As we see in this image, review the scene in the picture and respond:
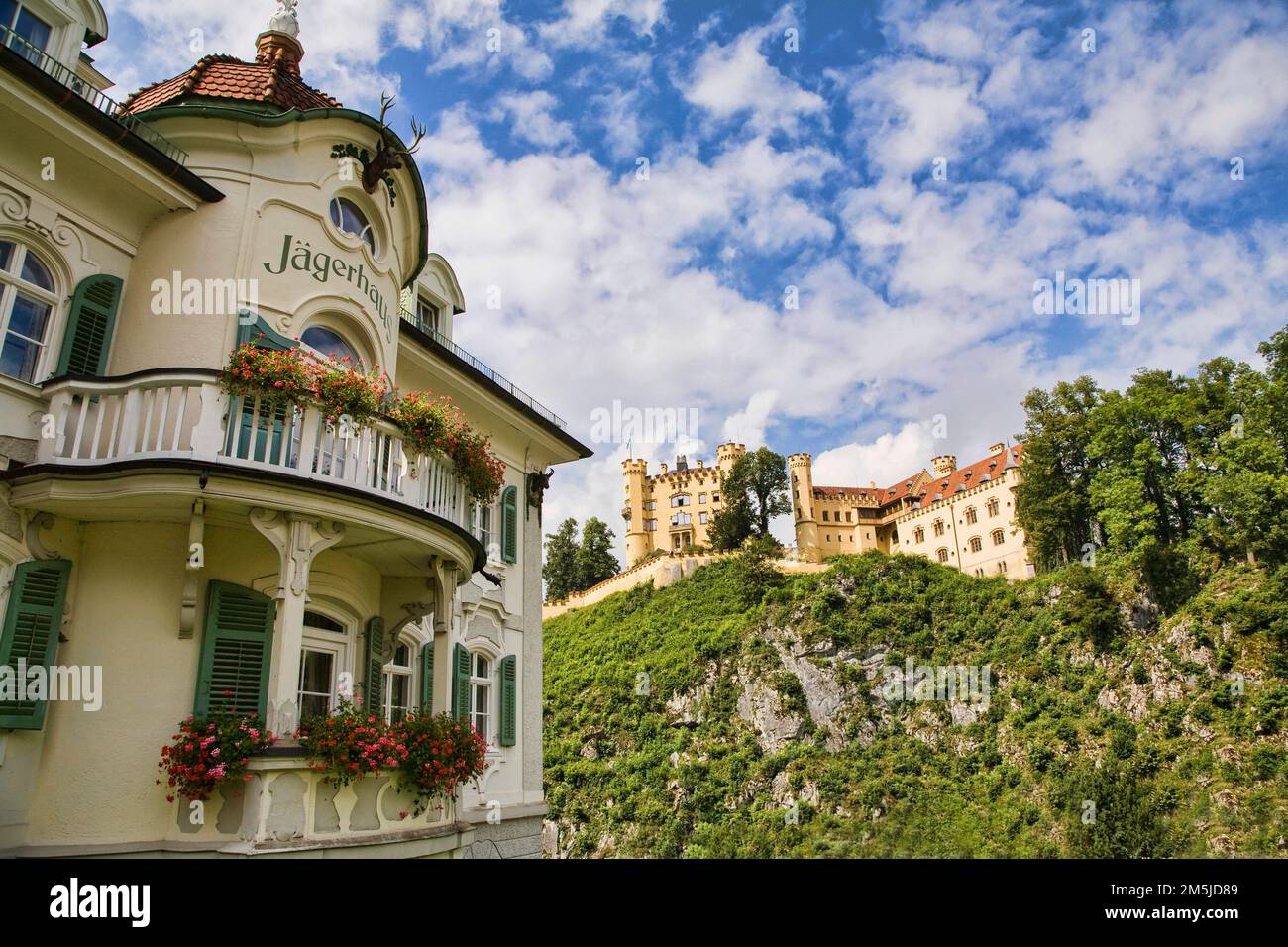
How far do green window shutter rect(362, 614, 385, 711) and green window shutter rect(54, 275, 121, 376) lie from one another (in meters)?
4.14

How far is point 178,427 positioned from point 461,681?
6.21 meters

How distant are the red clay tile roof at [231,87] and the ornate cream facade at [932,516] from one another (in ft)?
160

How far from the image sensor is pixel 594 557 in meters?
76.1

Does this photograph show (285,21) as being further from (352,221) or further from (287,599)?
(287,599)

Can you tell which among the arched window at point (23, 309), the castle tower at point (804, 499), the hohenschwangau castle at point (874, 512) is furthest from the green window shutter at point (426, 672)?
the castle tower at point (804, 499)

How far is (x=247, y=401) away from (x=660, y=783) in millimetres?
40940

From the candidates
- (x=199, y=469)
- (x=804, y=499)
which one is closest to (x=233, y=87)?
(x=199, y=469)

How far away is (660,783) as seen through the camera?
45.0 m

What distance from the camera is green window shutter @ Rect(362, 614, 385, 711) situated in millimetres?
10023

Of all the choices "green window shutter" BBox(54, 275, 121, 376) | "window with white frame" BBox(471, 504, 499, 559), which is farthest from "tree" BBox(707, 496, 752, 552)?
"green window shutter" BBox(54, 275, 121, 376)

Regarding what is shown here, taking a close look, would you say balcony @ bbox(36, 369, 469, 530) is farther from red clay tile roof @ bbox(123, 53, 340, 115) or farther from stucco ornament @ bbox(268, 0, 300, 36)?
stucco ornament @ bbox(268, 0, 300, 36)

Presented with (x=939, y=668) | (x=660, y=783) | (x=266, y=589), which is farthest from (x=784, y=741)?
(x=266, y=589)

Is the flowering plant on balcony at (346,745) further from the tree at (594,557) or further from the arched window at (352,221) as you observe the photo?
the tree at (594,557)
